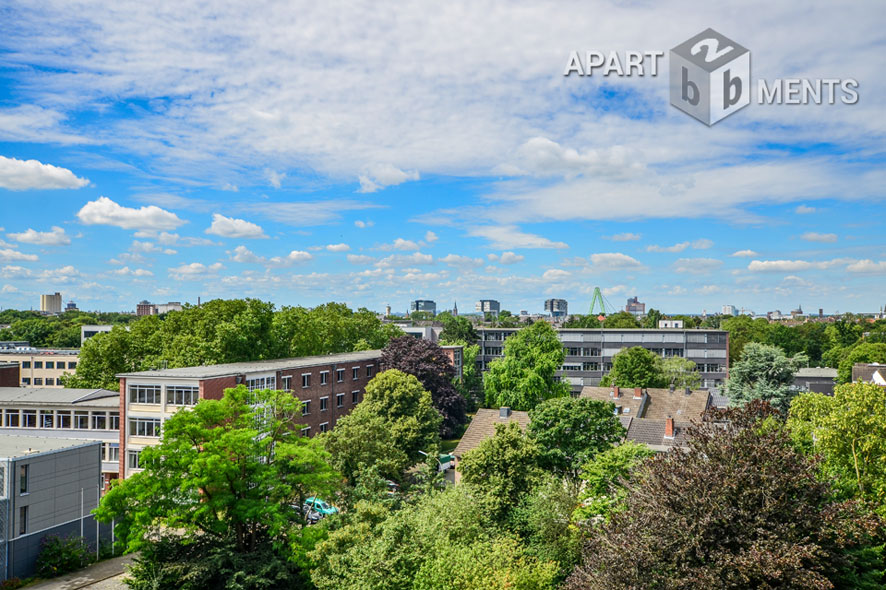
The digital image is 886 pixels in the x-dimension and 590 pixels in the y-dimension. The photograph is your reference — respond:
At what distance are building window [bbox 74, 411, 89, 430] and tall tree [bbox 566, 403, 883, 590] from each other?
134 ft

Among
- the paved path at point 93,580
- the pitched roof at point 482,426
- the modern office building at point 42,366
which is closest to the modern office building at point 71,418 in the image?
the paved path at point 93,580

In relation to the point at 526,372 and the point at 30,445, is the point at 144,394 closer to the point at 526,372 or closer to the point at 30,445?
the point at 30,445

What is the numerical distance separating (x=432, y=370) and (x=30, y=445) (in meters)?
33.2

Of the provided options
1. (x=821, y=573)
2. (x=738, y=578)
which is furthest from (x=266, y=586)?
(x=821, y=573)

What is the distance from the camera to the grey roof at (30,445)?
32656 mm

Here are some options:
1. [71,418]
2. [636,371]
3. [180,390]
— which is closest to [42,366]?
[71,418]

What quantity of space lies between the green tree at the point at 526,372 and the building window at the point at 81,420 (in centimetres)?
3388

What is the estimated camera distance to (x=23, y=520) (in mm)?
31797

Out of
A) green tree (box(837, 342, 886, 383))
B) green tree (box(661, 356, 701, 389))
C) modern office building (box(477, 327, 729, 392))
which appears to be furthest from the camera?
modern office building (box(477, 327, 729, 392))

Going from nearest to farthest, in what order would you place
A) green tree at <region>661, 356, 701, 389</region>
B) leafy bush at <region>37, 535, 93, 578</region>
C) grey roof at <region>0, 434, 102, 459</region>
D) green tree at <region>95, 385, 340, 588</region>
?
green tree at <region>95, 385, 340, 588</region> → leafy bush at <region>37, 535, 93, 578</region> → grey roof at <region>0, 434, 102, 459</region> → green tree at <region>661, 356, 701, 389</region>

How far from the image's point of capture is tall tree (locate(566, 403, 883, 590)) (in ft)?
57.7

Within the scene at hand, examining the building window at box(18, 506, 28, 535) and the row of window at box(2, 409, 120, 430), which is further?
the row of window at box(2, 409, 120, 430)

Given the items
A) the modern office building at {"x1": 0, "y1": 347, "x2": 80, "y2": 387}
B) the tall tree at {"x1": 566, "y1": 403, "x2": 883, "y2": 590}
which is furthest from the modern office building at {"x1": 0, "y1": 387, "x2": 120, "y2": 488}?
the modern office building at {"x1": 0, "y1": 347, "x2": 80, "y2": 387}

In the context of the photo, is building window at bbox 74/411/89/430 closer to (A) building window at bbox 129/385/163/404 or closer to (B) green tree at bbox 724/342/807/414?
(A) building window at bbox 129/385/163/404
